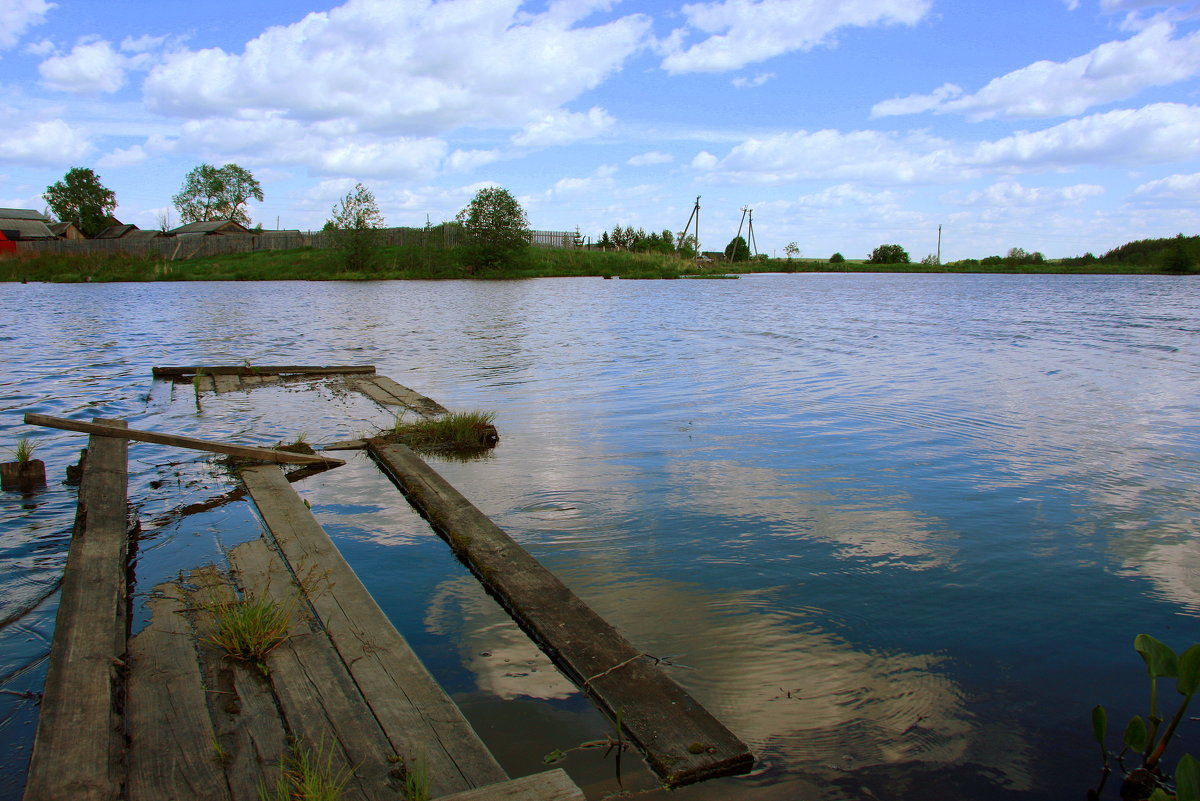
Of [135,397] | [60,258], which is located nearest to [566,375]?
[135,397]

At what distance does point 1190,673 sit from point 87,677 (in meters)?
3.69

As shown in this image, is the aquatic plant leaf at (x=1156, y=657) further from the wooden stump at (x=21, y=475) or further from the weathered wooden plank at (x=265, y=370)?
the weathered wooden plank at (x=265, y=370)

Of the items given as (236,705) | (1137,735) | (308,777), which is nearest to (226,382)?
(236,705)

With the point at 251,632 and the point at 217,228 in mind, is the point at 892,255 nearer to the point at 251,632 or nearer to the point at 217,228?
the point at 217,228

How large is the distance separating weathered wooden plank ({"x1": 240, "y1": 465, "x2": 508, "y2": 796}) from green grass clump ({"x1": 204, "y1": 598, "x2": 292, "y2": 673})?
0.65ft

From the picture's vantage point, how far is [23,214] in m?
89.3

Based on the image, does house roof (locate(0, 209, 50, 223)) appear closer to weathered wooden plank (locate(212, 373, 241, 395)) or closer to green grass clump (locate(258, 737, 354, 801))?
weathered wooden plank (locate(212, 373, 241, 395))

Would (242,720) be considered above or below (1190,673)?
below

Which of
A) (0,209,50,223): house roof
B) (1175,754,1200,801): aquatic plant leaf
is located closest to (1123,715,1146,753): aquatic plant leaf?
(1175,754,1200,801): aquatic plant leaf

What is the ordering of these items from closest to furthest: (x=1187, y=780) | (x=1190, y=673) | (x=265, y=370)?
1. (x=1187, y=780)
2. (x=1190, y=673)
3. (x=265, y=370)

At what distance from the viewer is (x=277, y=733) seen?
2.50 m

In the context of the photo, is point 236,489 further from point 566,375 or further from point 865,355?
point 865,355

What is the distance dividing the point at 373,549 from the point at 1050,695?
3.51m

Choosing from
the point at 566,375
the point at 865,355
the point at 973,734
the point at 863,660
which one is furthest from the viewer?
the point at 865,355
